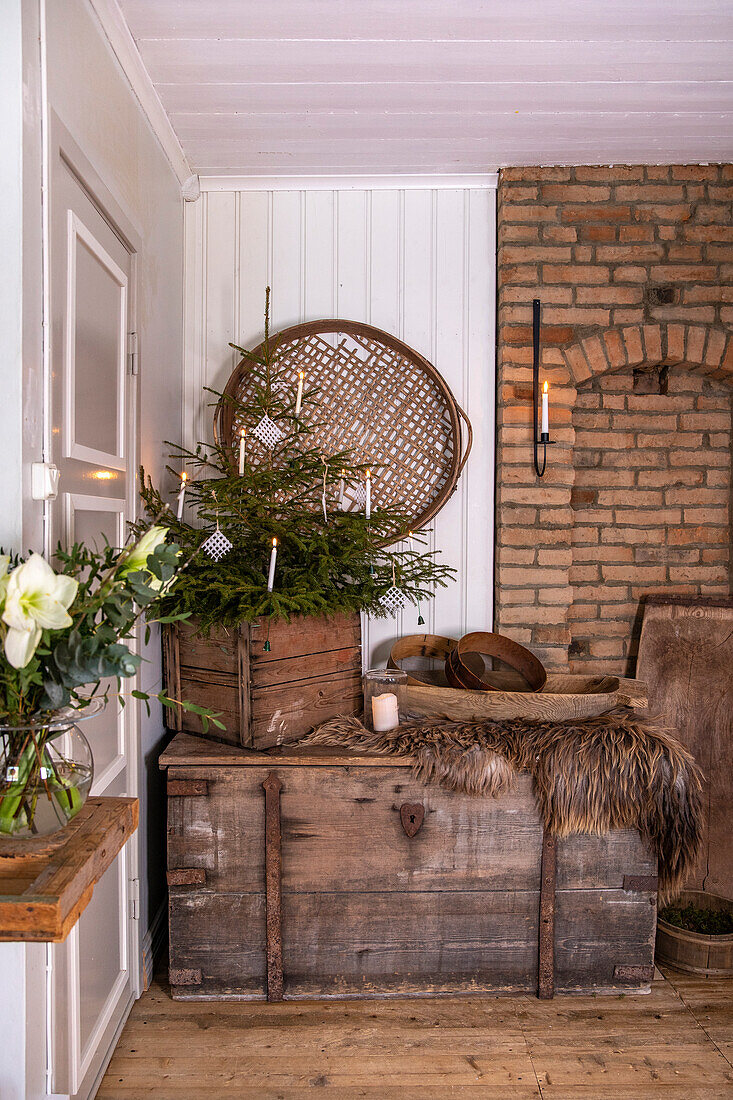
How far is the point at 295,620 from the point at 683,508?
4.88 feet

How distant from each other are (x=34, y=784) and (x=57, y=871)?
14cm

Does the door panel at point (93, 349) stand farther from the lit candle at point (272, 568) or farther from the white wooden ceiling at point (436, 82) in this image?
the white wooden ceiling at point (436, 82)

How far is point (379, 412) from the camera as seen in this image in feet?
8.73

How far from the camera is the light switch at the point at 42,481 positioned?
1.39m

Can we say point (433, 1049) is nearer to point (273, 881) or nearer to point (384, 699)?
point (273, 881)

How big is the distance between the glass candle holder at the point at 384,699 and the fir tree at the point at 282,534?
22cm

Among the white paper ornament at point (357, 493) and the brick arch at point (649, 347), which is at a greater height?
the brick arch at point (649, 347)

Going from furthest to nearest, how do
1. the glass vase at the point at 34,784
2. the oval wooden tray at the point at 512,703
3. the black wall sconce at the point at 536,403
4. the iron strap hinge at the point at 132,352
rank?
the black wall sconce at the point at 536,403, the oval wooden tray at the point at 512,703, the iron strap hinge at the point at 132,352, the glass vase at the point at 34,784

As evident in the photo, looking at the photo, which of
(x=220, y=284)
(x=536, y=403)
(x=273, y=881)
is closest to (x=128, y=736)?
(x=273, y=881)

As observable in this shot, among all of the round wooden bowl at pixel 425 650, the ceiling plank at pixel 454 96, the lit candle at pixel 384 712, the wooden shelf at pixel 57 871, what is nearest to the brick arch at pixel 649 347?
the ceiling plank at pixel 454 96

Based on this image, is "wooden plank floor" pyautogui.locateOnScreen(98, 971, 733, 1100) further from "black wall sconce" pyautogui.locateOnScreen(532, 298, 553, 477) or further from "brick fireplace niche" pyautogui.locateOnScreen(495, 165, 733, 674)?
"black wall sconce" pyautogui.locateOnScreen(532, 298, 553, 477)

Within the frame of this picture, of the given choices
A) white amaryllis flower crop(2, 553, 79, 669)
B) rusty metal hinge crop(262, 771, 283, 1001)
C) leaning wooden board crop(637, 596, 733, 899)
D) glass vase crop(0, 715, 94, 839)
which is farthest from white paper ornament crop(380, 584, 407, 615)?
white amaryllis flower crop(2, 553, 79, 669)

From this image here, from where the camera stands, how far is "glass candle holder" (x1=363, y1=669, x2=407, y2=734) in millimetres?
2242

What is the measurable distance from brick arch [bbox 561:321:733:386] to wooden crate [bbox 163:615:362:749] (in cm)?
118
